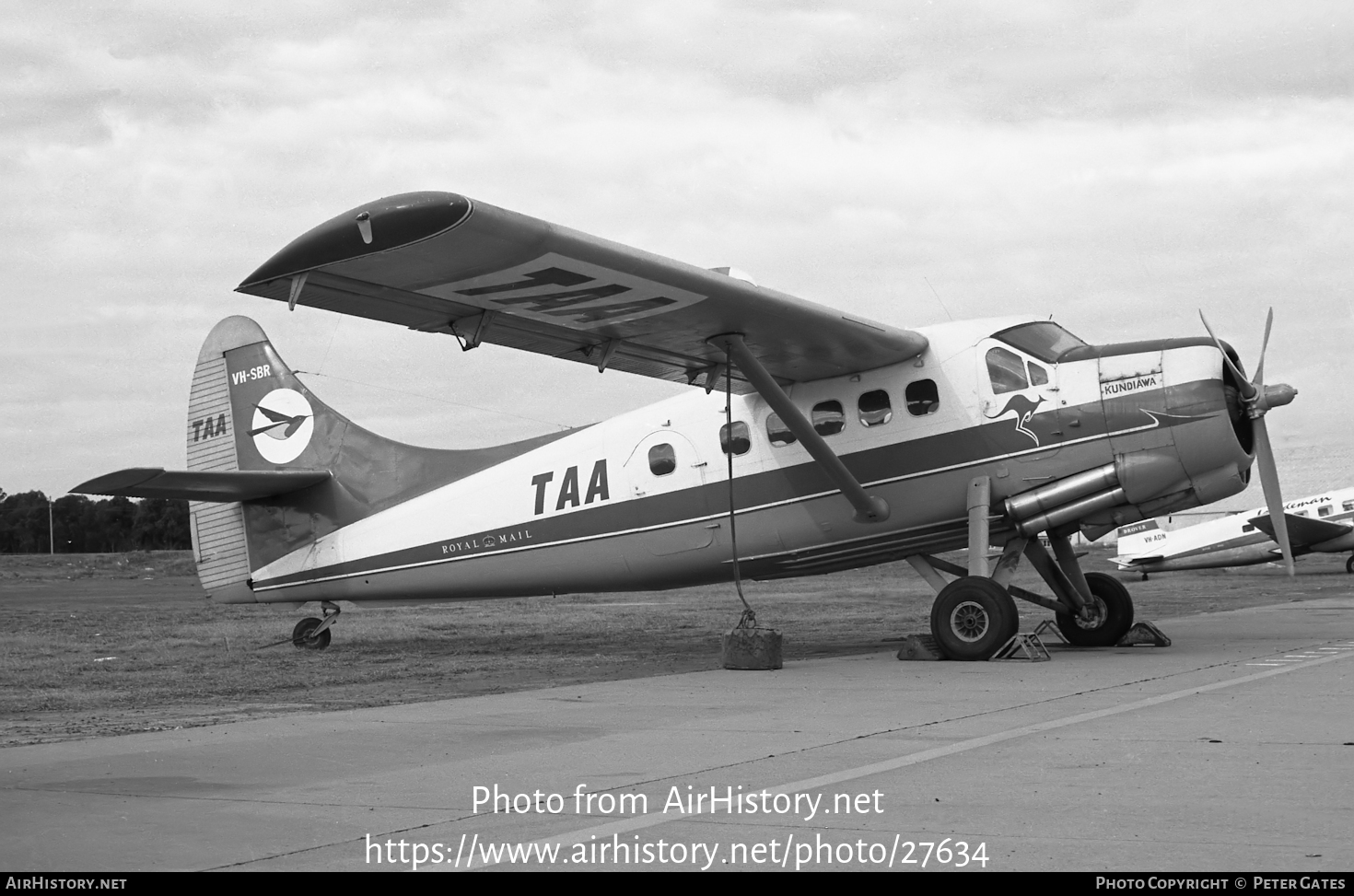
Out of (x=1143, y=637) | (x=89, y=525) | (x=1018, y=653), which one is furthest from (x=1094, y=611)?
(x=89, y=525)

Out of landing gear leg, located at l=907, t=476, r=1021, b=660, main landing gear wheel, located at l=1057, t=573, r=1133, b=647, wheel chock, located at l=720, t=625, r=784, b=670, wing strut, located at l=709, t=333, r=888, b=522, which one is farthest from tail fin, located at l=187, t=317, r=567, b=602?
main landing gear wheel, located at l=1057, t=573, r=1133, b=647

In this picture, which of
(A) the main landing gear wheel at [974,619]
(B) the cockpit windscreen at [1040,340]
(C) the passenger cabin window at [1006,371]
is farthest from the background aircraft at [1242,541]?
(A) the main landing gear wheel at [974,619]

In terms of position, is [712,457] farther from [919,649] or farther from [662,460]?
[919,649]

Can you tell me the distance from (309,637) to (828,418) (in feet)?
23.8

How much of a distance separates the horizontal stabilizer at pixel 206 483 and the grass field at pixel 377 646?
75.8 inches

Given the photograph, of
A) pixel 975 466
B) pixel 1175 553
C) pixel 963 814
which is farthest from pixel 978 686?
pixel 1175 553

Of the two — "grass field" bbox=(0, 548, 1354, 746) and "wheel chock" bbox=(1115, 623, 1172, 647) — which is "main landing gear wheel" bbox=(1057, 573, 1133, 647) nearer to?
"wheel chock" bbox=(1115, 623, 1172, 647)

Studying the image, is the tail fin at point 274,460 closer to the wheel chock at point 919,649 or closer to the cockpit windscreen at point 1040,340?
the wheel chock at point 919,649

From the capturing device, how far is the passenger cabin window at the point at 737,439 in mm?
15320

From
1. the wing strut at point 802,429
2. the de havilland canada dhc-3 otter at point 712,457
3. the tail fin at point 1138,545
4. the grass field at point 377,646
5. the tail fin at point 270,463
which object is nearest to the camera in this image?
the grass field at point 377,646

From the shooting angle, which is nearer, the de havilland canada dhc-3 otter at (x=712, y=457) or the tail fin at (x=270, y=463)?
the de havilland canada dhc-3 otter at (x=712, y=457)

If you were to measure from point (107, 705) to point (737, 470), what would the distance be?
23.6 feet

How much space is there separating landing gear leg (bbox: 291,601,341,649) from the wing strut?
6.75m

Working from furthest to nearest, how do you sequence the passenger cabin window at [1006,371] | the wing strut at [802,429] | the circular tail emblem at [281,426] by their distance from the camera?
the circular tail emblem at [281,426], the passenger cabin window at [1006,371], the wing strut at [802,429]
